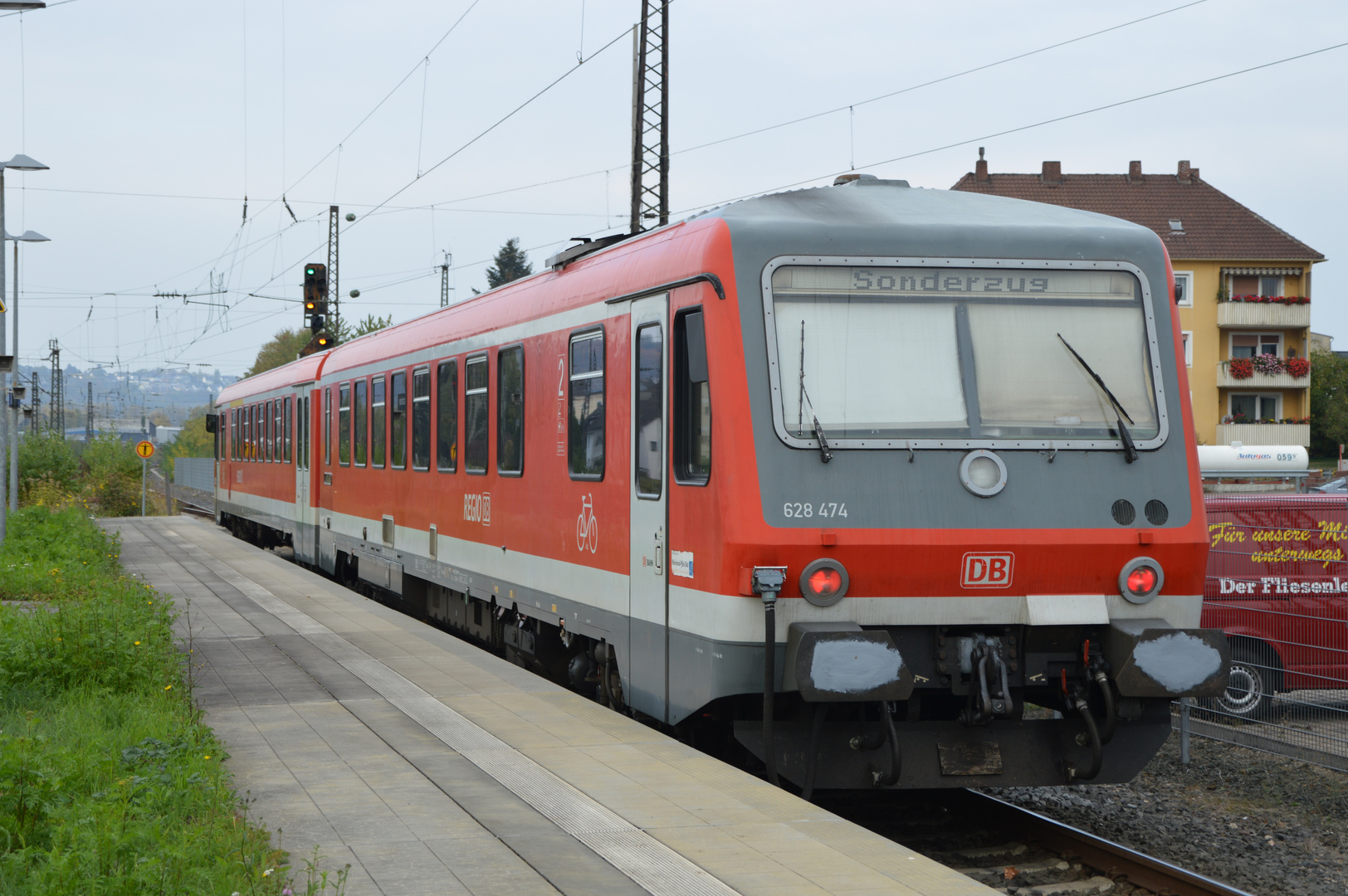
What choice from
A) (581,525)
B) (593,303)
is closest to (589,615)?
(581,525)

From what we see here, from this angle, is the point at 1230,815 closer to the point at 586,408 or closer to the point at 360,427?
the point at 586,408

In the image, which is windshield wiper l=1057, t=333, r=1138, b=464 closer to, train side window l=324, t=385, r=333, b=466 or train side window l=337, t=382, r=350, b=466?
train side window l=337, t=382, r=350, b=466

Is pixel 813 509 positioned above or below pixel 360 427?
below

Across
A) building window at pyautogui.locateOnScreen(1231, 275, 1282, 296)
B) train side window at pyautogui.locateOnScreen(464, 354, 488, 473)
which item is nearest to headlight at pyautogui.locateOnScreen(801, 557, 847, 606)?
train side window at pyautogui.locateOnScreen(464, 354, 488, 473)

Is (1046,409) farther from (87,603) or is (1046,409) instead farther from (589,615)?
(87,603)

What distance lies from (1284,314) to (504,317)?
49.3 m

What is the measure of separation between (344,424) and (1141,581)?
500 inches

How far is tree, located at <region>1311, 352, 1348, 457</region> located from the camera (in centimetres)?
6469

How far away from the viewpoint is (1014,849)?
698 centimetres

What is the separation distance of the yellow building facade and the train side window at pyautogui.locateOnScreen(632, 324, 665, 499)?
Answer: 46870mm

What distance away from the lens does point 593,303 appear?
8.95m

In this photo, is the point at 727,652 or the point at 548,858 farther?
the point at 727,652

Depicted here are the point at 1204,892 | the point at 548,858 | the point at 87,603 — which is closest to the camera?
the point at 548,858

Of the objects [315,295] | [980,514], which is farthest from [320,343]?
[980,514]
